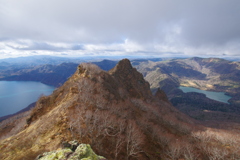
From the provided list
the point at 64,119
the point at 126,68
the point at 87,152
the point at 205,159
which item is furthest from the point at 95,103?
the point at 126,68

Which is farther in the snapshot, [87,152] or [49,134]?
[49,134]

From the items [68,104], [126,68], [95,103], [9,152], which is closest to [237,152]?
[95,103]

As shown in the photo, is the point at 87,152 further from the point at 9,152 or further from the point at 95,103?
the point at 95,103

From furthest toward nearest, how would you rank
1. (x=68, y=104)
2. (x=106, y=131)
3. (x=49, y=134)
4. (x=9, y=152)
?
1. (x=68, y=104)
2. (x=106, y=131)
3. (x=49, y=134)
4. (x=9, y=152)

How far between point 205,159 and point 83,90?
43292 mm

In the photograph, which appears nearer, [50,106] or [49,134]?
[49,134]

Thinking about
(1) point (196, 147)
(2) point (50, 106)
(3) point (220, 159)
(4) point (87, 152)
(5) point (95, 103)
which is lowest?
(1) point (196, 147)

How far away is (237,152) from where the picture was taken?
3381cm

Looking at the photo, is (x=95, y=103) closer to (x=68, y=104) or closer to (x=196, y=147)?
(x=68, y=104)

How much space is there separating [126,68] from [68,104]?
84.0 meters

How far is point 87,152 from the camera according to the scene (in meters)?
14.4

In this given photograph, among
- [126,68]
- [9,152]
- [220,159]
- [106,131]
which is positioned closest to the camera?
[9,152]

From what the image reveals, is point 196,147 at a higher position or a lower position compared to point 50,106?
lower

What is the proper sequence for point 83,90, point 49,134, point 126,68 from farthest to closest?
point 126,68 → point 83,90 → point 49,134
